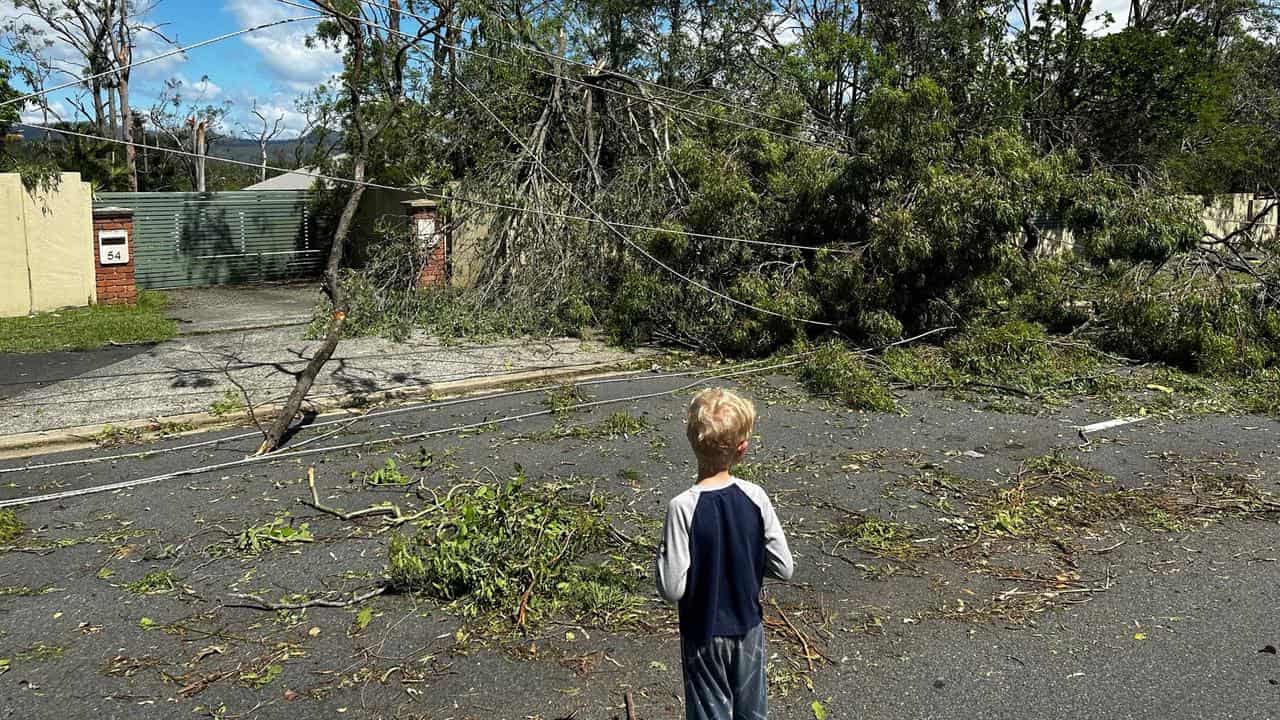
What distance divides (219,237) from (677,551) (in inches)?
754

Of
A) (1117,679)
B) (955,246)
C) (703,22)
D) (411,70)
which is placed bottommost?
(1117,679)

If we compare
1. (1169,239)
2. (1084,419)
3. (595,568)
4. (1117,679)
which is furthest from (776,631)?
(1169,239)

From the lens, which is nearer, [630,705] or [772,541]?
[772,541]

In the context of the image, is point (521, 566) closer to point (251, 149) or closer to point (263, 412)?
point (263, 412)

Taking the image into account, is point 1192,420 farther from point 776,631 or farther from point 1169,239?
point 776,631

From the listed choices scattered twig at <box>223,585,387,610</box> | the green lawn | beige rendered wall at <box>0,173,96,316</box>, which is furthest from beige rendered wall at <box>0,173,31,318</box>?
scattered twig at <box>223,585,387,610</box>

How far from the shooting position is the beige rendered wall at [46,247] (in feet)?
45.1

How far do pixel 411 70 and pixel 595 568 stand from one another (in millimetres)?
13421

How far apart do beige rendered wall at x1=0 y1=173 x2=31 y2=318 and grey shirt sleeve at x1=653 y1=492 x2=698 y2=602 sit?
1414 centimetres

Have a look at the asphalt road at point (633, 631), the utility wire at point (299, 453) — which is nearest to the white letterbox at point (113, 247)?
the asphalt road at point (633, 631)

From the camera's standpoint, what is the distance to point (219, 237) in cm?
1950

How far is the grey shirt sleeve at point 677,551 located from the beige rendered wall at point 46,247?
14228 millimetres

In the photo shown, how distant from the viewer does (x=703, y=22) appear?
20844mm

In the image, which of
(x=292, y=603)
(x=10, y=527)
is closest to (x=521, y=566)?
(x=292, y=603)
